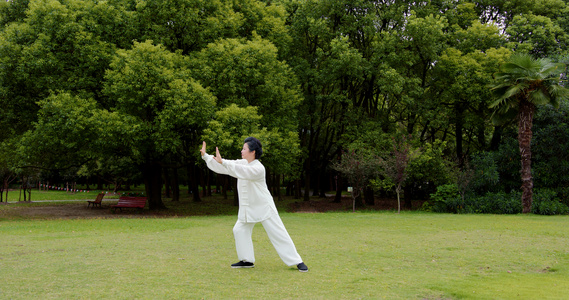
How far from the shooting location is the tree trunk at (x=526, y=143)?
918 inches

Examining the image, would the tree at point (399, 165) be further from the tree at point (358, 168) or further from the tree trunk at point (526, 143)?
the tree trunk at point (526, 143)

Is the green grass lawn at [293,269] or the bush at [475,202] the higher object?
the bush at [475,202]

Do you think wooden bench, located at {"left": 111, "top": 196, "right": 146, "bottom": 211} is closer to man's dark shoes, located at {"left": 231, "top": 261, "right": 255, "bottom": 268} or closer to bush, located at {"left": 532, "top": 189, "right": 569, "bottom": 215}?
man's dark shoes, located at {"left": 231, "top": 261, "right": 255, "bottom": 268}

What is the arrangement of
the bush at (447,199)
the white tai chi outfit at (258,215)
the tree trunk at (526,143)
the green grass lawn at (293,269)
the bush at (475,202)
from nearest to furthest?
the green grass lawn at (293,269)
the white tai chi outfit at (258,215)
the tree trunk at (526,143)
the bush at (475,202)
the bush at (447,199)

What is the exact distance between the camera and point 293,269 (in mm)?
8000

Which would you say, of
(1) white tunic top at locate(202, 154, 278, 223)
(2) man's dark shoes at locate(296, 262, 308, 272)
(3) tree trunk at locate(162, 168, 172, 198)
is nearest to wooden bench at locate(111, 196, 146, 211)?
(3) tree trunk at locate(162, 168, 172, 198)

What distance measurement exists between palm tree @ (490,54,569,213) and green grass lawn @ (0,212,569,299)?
10166 millimetres

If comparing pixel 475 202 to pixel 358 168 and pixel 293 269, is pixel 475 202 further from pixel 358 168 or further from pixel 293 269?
pixel 293 269

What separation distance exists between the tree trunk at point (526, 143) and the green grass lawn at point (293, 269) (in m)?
10.2

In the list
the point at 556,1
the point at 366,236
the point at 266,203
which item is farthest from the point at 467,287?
the point at 556,1

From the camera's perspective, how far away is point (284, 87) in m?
27.8

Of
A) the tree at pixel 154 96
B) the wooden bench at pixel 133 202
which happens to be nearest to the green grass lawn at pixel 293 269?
the tree at pixel 154 96

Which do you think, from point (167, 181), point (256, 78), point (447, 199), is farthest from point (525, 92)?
point (167, 181)

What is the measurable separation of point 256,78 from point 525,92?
1435 cm
